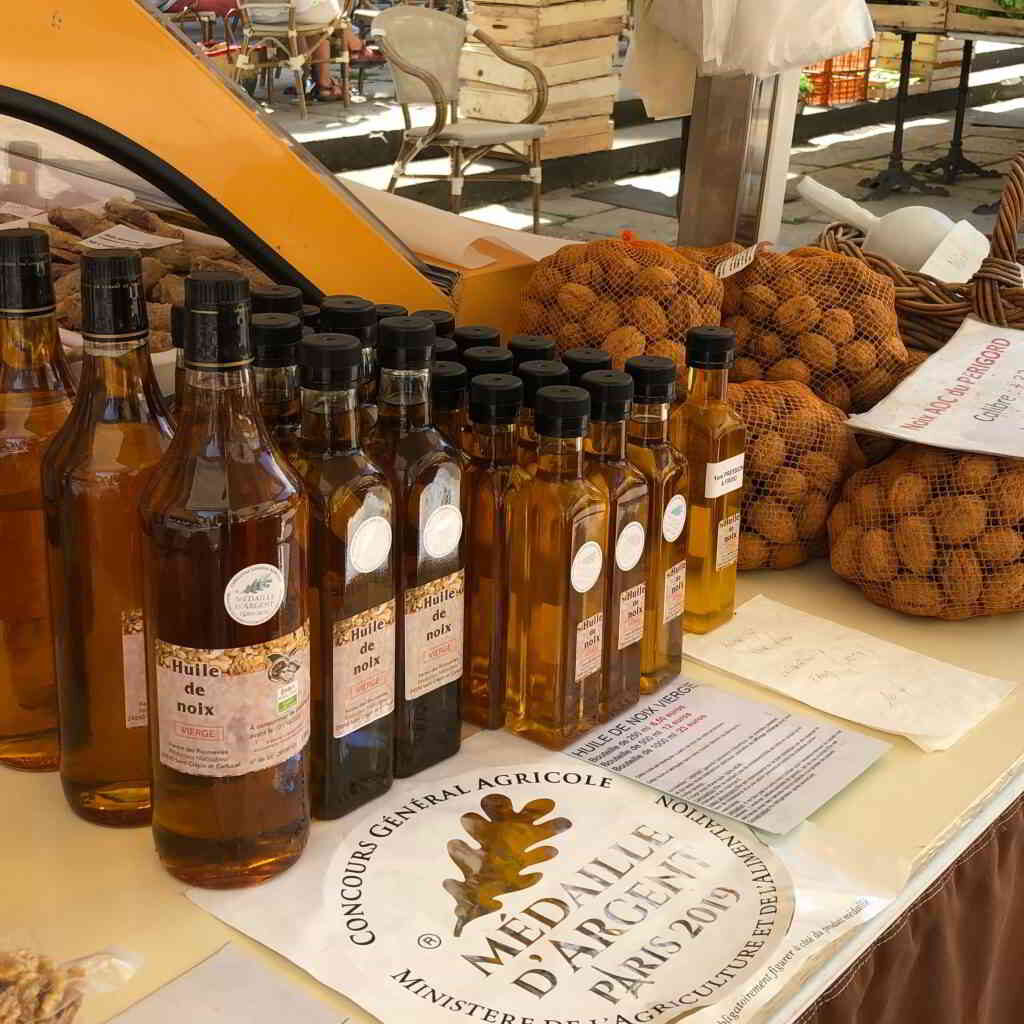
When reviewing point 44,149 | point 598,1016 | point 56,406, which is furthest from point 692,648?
point 44,149

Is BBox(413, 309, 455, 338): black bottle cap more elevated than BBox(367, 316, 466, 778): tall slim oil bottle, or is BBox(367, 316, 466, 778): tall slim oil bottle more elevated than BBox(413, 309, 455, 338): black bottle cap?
BBox(413, 309, 455, 338): black bottle cap

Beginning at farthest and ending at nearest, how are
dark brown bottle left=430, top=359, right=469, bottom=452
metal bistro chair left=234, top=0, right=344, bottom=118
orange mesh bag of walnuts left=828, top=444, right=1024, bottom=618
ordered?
metal bistro chair left=234, top=0, right=344, bottom=118 → orange mesh bag of walnuts left=828, top=444, right=1024, bottom=618 → dark brown bottle left=430, top=359, right=469, bottom=452

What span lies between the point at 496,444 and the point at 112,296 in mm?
302

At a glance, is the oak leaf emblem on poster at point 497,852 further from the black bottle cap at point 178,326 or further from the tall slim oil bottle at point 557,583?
the black bottle cap at point 178,326

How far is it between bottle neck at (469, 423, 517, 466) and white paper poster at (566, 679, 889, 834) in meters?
0.23

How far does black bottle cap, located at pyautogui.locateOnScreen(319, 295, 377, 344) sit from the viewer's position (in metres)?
0.86

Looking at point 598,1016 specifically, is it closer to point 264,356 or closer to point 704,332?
point 264,356

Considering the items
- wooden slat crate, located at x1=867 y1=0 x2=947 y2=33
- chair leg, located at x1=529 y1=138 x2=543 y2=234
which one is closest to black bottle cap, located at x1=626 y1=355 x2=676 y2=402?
chair leg, located at x1=529 y1=138 x2=543 y2=234

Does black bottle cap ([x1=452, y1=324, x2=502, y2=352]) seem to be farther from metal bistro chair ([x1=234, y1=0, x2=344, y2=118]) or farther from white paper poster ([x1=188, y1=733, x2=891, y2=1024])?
metal bistro chair ([x1=234, y1=0, x2=344, y2=118])

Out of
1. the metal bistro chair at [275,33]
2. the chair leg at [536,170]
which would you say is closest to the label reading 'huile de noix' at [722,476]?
the chair leg at [536,170]

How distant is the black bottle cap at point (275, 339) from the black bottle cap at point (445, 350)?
0.14 m

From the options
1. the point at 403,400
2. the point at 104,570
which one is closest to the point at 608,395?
the point at 403,400

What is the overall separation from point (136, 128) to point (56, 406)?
30cm

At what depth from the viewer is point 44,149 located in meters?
1.17
